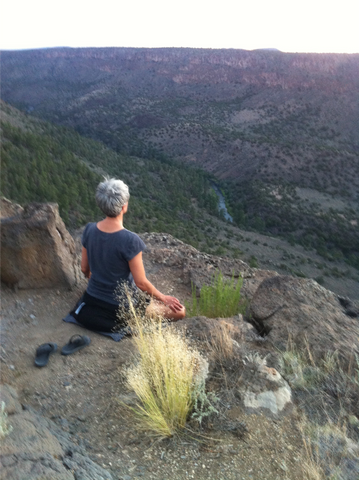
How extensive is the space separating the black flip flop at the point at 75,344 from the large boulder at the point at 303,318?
1.41 m

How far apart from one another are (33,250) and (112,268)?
3.99ft

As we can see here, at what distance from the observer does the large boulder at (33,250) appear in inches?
141

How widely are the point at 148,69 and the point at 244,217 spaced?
56.8 m

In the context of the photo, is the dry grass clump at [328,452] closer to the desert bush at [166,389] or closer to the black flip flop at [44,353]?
the desert bush at [166,389]

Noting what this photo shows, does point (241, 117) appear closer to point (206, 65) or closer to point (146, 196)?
point (206, 65)

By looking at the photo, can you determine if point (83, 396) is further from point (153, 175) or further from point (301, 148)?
point (301, 148)

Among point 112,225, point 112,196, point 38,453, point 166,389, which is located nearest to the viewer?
point 38,453

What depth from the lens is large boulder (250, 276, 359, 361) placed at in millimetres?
2883

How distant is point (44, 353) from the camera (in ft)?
8.46

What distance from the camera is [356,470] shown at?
5.74 ft

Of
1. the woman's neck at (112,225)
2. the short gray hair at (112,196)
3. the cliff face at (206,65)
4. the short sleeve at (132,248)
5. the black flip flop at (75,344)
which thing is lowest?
the black flip flop at (75,344)

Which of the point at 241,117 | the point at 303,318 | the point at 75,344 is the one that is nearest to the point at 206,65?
the point at 241,117

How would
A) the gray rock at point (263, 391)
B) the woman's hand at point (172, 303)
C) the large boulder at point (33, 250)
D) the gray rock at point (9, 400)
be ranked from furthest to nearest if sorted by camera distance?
1. the large boulder at point (33, 250)
2. the woman's hand at point (172, 303)
3. the gray rock at point (263, 391)
4. the gray rock at point (9, 400)

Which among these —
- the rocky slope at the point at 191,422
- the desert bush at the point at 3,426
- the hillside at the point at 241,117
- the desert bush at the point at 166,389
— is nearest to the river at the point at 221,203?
the hillside at the point at 241,117
